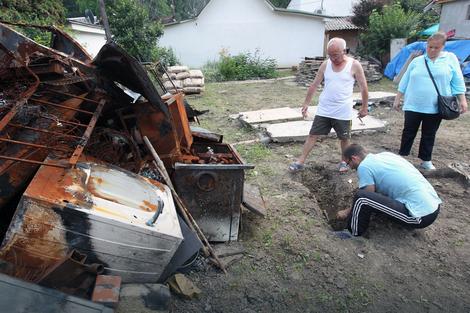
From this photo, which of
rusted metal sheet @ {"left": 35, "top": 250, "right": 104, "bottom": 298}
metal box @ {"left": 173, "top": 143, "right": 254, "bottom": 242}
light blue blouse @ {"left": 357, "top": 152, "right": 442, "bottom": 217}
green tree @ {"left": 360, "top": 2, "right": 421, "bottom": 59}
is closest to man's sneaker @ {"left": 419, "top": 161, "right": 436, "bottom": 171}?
light blue blouse @ {"left": 357, "top": 152, "right": 442, "bottom": 217}

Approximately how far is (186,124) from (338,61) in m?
2.16

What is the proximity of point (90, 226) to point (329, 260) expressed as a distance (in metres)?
2.12

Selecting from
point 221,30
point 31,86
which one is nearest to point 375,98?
point 31,86

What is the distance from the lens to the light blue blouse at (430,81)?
435 cm

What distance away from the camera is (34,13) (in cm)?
1164

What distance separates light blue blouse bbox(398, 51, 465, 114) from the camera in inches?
171

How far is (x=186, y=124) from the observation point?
3.56 m

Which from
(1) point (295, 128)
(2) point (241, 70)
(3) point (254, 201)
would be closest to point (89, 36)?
(2) point (241, 70)

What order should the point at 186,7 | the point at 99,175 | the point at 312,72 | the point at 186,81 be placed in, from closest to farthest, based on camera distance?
the point at 99,175, the point at 186,81, the point at 312,72, the point at 186,7

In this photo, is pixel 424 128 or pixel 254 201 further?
pixel 424 128

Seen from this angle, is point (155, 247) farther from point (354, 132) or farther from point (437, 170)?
point (354, 132)

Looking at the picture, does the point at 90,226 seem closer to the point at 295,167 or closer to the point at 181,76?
the point at 295,167

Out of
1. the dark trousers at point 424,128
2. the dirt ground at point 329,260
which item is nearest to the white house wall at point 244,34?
the dark trousers at point 424,128

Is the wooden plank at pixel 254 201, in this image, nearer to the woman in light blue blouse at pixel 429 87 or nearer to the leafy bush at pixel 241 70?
the woman in light blue blouse at pixel 429 87
